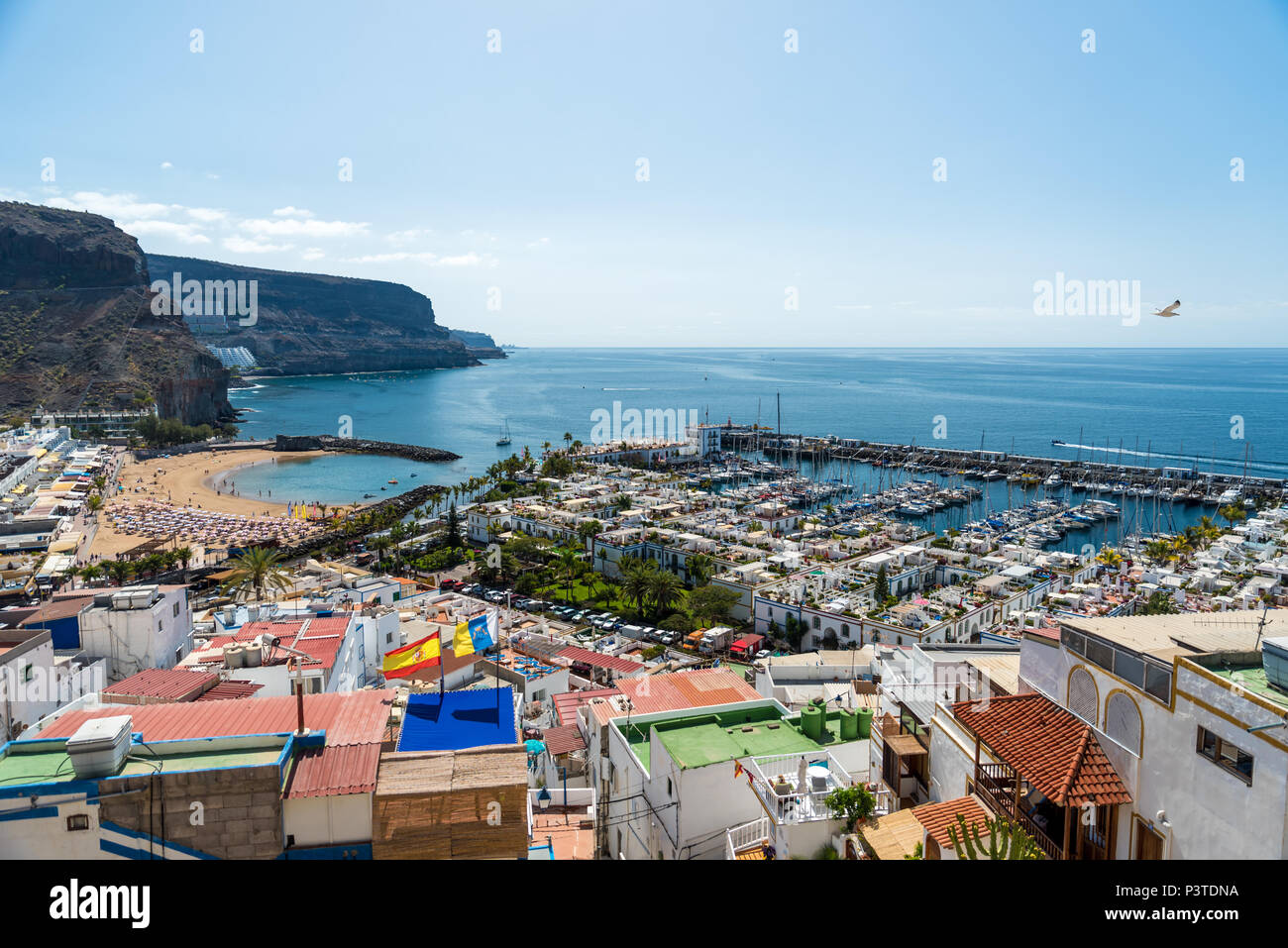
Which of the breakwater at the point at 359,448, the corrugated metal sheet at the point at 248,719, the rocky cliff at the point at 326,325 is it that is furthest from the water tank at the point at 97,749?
the rocky cliff at the point at 326,325

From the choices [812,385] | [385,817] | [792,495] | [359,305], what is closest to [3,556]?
[385,817]

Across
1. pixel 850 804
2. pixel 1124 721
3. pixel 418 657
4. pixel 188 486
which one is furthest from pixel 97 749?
pixel 188 486

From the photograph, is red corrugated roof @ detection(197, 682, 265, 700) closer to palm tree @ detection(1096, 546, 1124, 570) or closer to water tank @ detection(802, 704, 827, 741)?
water tank @ detection(802, 704, 827, 741)

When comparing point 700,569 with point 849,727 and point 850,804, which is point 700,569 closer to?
point 849,727

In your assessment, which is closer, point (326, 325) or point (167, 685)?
point (167, 685)

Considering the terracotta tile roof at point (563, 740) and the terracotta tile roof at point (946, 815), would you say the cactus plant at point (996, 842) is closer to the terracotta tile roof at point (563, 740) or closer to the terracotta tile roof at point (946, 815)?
the terracotta tile roof at point (946, 815)

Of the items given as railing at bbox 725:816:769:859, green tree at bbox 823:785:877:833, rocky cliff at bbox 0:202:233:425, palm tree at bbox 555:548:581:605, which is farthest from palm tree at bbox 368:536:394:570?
rocky cliff at bbox 0:202:233:425

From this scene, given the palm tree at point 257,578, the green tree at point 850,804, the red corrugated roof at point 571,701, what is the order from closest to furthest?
the green tree at point 850,804 → the red corrugated roof at point 571,701 → the palm tree at point 257,578
